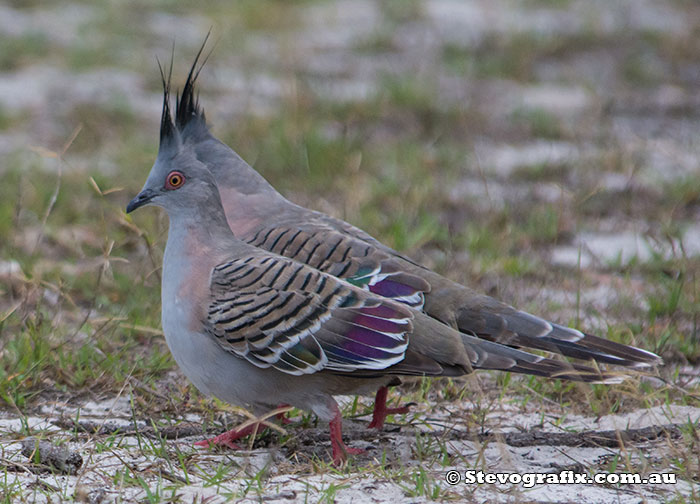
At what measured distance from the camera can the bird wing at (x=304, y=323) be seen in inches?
126

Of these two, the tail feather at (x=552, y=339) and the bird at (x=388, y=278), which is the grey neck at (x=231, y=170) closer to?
the bird at (x=388, y=278)

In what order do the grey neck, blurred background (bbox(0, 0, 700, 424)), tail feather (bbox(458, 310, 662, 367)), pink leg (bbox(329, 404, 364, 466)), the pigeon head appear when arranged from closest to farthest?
pink leg (bbox(329, 404, 364, 466)), tail feather (bbox(458, 310, 662, 367)), the pigeon head, the grey neck, blurred background (bbox(0, 0, 700, 424))

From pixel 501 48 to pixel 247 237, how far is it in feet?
18.3

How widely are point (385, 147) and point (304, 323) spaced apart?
153 inches

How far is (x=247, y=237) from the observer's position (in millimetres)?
4113

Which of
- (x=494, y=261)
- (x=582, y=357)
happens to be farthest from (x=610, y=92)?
(x=582, y=357)

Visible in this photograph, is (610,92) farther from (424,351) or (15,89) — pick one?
(424,351)

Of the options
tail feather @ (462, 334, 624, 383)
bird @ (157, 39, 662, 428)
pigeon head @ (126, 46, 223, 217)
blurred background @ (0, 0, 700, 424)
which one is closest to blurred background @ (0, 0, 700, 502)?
blurred background @ (0, 0, 700, 424)

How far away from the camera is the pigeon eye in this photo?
364 cm

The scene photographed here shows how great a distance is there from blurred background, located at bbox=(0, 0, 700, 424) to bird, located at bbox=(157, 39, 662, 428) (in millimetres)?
492

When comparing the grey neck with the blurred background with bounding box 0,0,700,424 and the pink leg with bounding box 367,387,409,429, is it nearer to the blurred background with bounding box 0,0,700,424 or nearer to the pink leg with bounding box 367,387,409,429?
the blurred background with bounding box 0,0,700,424

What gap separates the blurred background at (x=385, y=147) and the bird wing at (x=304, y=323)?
2.62 feet

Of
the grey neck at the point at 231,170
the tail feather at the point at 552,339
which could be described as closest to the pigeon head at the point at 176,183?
the grey neck at the point at 231,170

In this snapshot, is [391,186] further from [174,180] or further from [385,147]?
[174,180]
